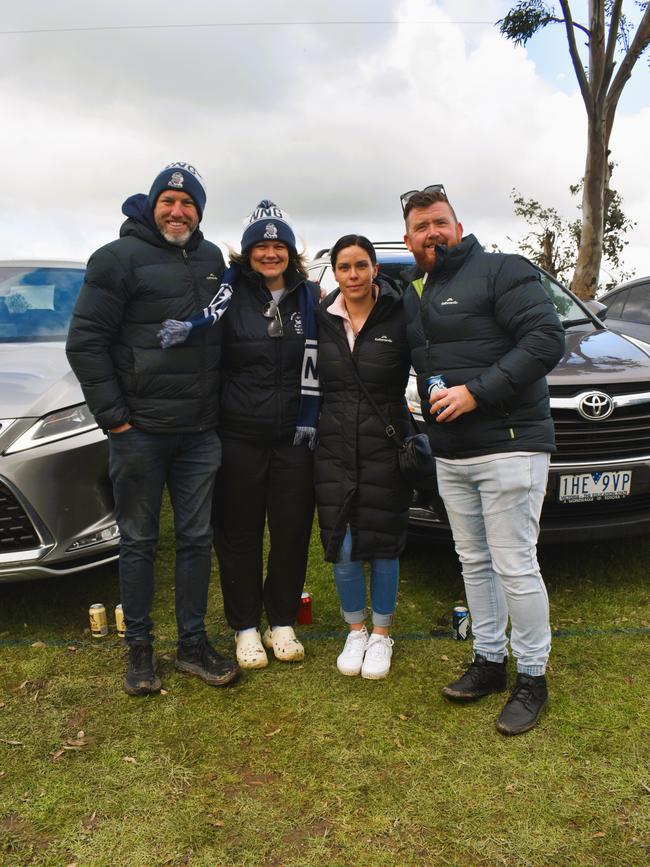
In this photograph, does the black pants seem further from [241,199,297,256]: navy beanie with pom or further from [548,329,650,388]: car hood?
[548,329,650,388]: car hood

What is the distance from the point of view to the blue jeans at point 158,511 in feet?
9.51

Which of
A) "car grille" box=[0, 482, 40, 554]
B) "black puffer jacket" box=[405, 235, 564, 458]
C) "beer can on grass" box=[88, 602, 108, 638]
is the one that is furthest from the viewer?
"beer can on grass" box=[88, 602, 108, 638]

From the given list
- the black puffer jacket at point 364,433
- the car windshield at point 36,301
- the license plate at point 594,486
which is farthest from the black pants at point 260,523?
the car windshield at point 36,301

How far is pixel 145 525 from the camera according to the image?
2.98 m

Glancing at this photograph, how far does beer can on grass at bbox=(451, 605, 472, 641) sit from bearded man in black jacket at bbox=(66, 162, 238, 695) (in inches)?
40.4

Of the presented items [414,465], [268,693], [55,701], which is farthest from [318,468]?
[55,701]

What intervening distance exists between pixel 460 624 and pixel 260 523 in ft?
3.37

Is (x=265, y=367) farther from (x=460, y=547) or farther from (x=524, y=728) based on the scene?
(x=524, y=728)

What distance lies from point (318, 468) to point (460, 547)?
654 millimetres

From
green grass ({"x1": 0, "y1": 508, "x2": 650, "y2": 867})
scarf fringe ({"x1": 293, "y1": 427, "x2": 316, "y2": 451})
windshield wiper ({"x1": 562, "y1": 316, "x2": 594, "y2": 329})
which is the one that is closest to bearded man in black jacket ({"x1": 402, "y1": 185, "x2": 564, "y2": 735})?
green grass ({"x1": 0, "y1": 508, "x2": 650, "y2": 867})

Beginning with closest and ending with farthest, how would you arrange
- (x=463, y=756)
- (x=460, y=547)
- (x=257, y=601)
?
(x=463, y=756) < (x=460, y=547) < (x=257, y=601)

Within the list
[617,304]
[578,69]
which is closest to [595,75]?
[578,69]

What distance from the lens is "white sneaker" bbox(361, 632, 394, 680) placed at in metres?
3.08

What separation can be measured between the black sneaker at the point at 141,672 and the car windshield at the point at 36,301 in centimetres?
187
